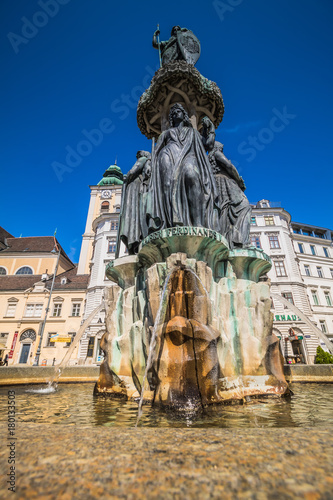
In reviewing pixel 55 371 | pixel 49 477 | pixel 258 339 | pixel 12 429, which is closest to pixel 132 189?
pixel 258 339

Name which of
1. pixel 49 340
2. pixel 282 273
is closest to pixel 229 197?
pixel 282 273

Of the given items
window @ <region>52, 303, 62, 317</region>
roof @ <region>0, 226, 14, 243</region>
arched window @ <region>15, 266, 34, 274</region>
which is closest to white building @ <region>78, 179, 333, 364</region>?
window @ <region>52, 303, 62, 317</region>

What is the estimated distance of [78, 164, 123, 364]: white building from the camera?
2831 cm

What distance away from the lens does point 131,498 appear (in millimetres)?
871

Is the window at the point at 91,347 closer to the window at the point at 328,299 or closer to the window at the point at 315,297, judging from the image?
the window at the point at 315,297

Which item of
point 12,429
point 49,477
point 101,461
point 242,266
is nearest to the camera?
point 49,477

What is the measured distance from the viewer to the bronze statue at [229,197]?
5.91 meters

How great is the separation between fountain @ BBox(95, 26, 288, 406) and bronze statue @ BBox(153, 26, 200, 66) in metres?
1.76

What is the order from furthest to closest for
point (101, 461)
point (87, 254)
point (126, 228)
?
point (87, 254)
point (126, 228)
point (101, 461)

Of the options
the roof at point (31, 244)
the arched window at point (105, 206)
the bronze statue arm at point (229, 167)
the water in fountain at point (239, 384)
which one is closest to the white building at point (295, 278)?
the bronze statue arm at point (229, 167)

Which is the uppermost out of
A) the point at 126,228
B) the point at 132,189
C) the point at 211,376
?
the point at 132,189

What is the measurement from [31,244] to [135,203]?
49.1m

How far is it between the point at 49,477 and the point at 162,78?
8.31 metres

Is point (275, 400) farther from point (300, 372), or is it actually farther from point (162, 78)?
point (162, 78)
